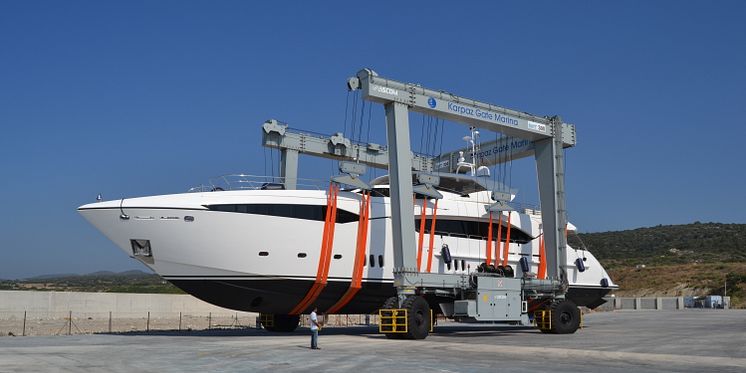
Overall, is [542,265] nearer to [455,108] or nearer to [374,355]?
[455,108]

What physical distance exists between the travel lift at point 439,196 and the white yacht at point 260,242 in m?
1.54

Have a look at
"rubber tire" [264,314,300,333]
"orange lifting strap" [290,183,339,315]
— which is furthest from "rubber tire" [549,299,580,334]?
"rubber tire" [264,314,300,333]

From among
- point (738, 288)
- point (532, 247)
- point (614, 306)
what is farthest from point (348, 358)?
point (738, 288)

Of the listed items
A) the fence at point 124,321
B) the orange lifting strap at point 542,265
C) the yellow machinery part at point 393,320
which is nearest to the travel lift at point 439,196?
the yellow machinery part at point 393,320

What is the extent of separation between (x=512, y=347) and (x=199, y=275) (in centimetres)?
960

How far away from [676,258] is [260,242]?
79.6 metres

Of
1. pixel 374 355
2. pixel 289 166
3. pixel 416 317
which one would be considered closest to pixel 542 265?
pixel 416 317

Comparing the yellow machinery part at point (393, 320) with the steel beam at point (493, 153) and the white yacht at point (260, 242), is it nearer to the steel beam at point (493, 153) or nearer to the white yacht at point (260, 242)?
the white yacht at point (260, 242)

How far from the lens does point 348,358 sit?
15477 mm

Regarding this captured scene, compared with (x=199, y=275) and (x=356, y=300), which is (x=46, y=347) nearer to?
(x=199, y=275)

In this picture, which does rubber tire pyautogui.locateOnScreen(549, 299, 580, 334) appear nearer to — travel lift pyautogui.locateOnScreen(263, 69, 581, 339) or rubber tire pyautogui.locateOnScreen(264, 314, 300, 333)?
travel lift pyautogui.locateOnScreen(263, 69, 581, 339)

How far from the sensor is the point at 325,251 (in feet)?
77.3

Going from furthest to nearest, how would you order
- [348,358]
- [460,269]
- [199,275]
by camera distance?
[460,269], [199,275], [348,358]

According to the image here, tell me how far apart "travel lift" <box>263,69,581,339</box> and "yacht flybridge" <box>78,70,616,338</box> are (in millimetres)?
54
